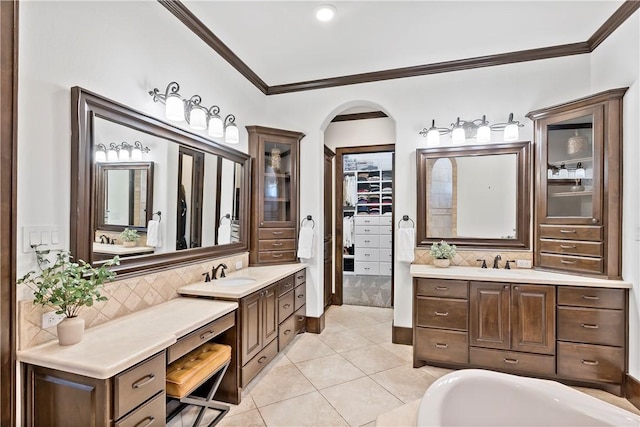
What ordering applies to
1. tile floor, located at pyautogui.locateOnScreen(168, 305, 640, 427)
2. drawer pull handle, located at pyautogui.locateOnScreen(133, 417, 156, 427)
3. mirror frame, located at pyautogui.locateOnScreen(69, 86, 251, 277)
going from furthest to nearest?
tile floor, located at pyautogui.locateOnScreen(168, 305, 640, 427), mirror frame, located at pyautogui.locateOnScreen(69, 86, 251, 277), drawer pull handle, located at pyautogui.locateOnScreen(133, 417, 156, 427)

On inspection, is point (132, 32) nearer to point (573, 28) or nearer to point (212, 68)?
point (212, 68)

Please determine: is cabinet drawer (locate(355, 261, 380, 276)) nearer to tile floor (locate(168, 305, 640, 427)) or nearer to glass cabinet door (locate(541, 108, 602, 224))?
tile floor (locate(168, 305, 640, 427))

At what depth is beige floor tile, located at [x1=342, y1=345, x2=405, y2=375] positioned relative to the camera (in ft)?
9.20

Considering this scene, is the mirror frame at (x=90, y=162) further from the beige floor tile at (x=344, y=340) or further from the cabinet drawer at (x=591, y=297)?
the cabinet drawer at (x=591, y=297)

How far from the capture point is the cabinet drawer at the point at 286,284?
2945mm

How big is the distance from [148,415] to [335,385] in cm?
147

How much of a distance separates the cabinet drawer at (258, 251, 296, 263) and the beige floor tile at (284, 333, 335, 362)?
0.89m

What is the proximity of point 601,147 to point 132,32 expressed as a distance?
3.58 metres

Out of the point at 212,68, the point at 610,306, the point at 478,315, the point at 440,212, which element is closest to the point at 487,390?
the point at 478,315

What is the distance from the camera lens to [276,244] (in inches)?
138

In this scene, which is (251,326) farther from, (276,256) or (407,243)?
(407,243)

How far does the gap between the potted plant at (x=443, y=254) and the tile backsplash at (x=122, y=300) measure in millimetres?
2129

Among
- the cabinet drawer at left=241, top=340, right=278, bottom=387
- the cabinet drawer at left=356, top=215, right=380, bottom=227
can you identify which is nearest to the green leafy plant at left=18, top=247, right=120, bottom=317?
the cabinet drawer at left=241, top=340, right=278, bottom=387

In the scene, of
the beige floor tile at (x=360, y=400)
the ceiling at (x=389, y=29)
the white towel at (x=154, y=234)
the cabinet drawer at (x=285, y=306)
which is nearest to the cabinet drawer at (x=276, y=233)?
the cabinet drawer at (x=285, y=306)
